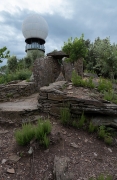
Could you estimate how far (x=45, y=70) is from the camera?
392 inches

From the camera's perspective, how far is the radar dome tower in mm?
28984

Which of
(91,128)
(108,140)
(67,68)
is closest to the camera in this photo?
(108,140)

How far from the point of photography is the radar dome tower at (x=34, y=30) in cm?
2898

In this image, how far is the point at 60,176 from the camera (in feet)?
8.85

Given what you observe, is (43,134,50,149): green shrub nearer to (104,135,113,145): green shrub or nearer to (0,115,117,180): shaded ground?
(0,115,117,180): shaded ground

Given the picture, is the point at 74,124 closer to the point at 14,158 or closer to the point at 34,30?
the point at 14,158

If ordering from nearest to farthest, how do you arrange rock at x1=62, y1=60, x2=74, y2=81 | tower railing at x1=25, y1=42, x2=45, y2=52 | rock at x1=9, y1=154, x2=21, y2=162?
rock at x1=9, y1=154, x2=21, y2=162, rock at x1=62, y1=60, x2=74, y2=81, tower railing at x1=25, y1=42, x2=45, y2=52

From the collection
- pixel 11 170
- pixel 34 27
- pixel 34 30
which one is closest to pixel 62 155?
pixel 11 170

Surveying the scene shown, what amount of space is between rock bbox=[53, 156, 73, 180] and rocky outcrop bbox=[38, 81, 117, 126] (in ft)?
4.91

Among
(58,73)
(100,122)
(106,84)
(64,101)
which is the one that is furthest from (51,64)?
(100,122)

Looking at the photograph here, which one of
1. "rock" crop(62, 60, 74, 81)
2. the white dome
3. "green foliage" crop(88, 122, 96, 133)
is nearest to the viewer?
"green foliage" crop(88, 122, 96, 133)

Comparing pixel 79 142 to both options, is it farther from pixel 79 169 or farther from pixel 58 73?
pixel 58 73

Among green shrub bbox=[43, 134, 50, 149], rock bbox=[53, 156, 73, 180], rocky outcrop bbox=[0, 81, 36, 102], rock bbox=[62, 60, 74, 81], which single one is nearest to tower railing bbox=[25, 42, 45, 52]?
rock bbox=[62, 60, 74, 81]

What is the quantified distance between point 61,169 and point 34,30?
97.9 ft
